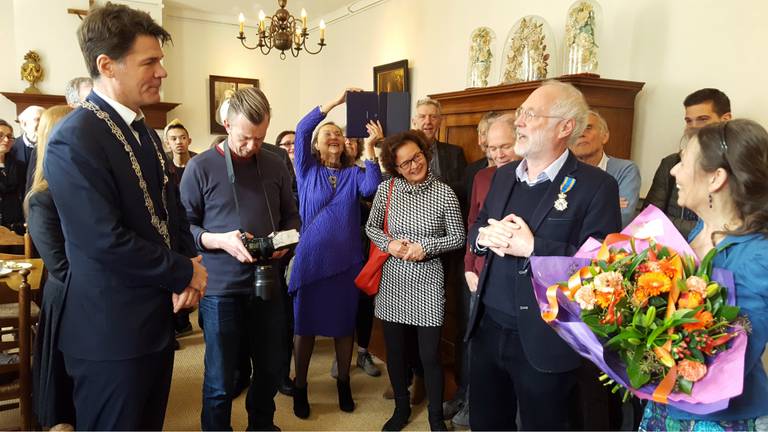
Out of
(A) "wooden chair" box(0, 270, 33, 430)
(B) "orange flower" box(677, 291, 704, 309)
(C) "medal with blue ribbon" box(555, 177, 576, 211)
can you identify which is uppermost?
(C) "medal with blue ribbon" box(555, 177, 576, 211)

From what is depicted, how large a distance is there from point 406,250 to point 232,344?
904mm

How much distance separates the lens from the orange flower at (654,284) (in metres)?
1.12

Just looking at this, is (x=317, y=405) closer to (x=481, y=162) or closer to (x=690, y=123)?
(x=481, y=162)

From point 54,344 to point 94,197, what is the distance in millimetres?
617

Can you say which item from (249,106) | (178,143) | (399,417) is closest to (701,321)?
(249,106)

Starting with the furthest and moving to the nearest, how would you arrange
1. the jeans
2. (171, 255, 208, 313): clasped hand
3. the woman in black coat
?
the jeans → the woman in black coat → (171, 255, 208, 313): clasped hand

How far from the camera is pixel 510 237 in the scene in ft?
5.23

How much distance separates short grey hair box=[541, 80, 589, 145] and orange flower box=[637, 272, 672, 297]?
0.71 metres

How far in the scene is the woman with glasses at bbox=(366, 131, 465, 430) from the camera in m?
2.53

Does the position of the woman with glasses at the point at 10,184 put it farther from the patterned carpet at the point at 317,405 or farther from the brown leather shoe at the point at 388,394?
the brown leather shoe at the point at 388,394

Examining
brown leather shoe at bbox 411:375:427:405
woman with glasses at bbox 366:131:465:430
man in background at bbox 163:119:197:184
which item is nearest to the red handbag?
woman with glasses at bbox 366:131:465:430

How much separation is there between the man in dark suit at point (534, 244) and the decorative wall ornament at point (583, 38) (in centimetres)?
180

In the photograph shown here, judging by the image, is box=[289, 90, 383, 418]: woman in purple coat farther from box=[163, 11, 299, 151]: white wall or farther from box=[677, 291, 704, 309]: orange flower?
box=[163, 11, 299, 151]: white wall

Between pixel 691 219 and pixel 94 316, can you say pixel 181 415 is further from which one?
pixel 691 219
